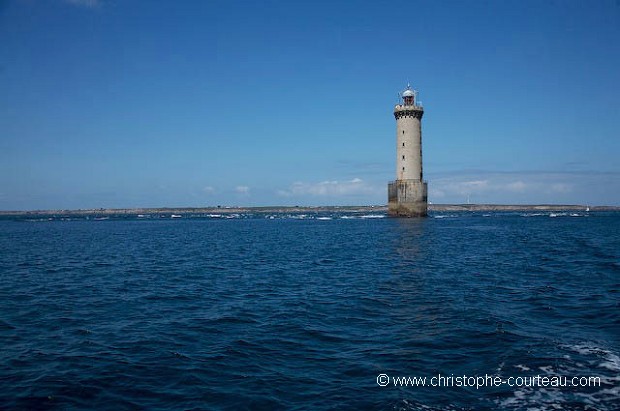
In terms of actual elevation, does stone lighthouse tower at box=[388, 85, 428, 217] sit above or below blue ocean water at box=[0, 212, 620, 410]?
above

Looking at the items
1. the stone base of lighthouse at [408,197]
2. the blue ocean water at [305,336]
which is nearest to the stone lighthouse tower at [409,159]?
the stone base of lighthouse at [408,197]

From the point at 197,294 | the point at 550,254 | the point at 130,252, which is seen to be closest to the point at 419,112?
the point at 550,254

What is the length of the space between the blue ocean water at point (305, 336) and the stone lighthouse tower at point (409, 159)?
5340 centimetres

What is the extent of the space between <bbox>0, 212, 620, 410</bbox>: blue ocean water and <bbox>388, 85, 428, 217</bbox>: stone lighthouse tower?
5340cm

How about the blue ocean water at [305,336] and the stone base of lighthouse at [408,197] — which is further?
the stone base of lighthouse at [408,197]

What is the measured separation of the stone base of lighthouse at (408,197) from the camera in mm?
78875

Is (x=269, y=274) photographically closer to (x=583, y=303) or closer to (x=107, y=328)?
(x=107, y=328)

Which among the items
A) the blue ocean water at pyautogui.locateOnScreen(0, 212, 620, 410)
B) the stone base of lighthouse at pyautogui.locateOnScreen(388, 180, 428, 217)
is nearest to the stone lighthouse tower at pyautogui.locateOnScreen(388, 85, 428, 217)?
the stone base of lighthouse at pyautogui.locateOnScreen(388, 180, 428, 217)

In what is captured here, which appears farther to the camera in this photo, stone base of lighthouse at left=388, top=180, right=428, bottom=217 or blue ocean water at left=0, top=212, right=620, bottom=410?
stone base of lighthouse at left=388, top=180, right=428, bottom=217

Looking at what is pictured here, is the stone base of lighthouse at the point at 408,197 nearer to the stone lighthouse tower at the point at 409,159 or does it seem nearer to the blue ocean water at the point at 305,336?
the stone lighthouse tower at the point at 409,159

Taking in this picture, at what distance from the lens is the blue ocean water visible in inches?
351

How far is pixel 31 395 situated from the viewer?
9070mm

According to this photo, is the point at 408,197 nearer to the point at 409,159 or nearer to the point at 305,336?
the point at 409,159

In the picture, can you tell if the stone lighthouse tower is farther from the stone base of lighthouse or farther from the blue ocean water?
the blue ocean water
